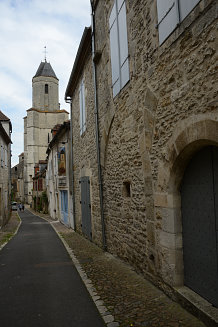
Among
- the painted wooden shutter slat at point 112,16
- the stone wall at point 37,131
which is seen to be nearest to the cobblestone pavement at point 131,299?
the painted wooden shutter slat at point 112,16

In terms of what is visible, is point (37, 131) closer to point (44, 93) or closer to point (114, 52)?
point (44, 93)

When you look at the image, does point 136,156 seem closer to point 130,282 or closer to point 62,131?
point 130,282

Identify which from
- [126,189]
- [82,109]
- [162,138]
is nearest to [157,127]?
[162,138]

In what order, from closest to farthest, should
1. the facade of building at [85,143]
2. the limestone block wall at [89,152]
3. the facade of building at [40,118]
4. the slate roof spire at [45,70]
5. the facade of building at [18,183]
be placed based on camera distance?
the limestone block wall at [89,152] < the facade of building at [85,143] < the facade of building at [40,118] < the slate roof spire at [45,70] < the facade of building at [18,183]

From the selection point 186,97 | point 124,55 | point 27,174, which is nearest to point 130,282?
point 186,97

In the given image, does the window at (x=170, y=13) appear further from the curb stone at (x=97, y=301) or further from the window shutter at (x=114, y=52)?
the curb stone at (x=97, y=301)

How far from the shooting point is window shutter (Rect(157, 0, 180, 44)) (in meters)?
3.85

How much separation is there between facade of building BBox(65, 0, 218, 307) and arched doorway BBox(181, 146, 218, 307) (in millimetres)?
13

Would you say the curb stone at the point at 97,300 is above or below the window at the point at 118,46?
below

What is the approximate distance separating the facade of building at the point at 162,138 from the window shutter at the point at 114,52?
2cm

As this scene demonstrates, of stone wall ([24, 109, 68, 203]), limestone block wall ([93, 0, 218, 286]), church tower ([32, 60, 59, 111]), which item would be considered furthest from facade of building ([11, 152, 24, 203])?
limestone block wall ([93, 0, 218, 286])

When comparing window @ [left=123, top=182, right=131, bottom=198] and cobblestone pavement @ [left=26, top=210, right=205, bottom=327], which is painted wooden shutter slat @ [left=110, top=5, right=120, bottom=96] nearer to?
window @ [left=123, top=182, right=131, bottom=198]

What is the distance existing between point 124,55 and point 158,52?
1.72 m

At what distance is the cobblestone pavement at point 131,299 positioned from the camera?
3543 millimetres
